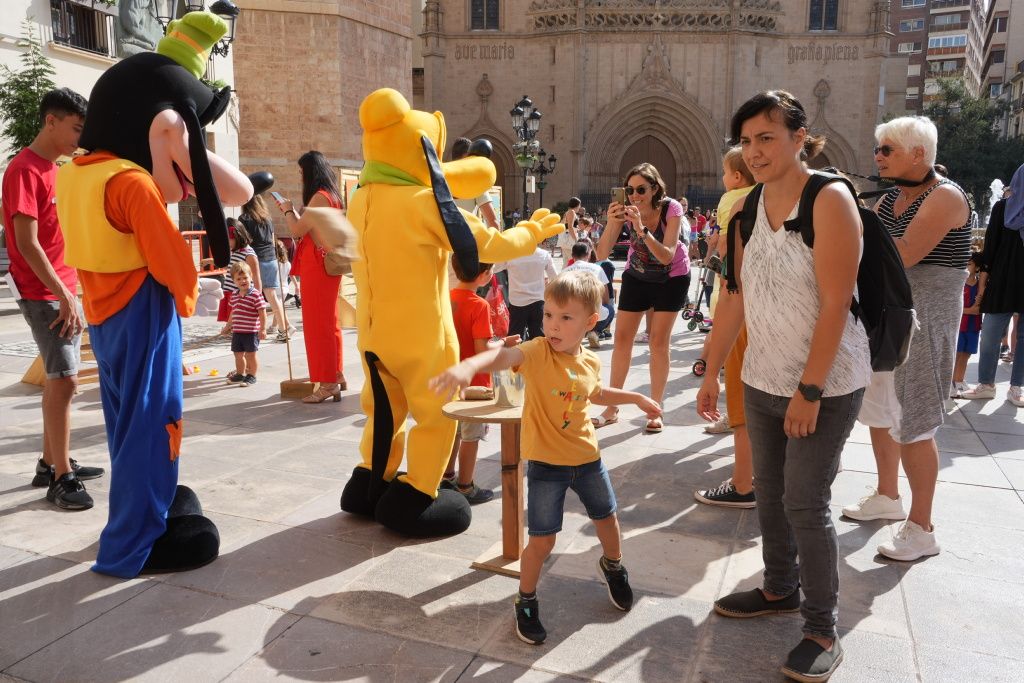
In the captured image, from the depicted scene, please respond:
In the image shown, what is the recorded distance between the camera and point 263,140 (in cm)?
1845

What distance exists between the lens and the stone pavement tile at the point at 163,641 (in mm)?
2646

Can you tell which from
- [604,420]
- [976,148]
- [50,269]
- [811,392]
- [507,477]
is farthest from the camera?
[976,148]

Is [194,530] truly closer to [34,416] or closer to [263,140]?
[34,416]

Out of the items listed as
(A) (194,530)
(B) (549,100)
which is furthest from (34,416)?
(B) (549,100)

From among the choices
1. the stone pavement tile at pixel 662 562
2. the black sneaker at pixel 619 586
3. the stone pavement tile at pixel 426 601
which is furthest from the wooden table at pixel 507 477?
the black sneaker at pixel 619 586

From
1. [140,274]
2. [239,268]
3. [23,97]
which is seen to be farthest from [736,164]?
[23,97]

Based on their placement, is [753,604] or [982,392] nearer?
[753,604]

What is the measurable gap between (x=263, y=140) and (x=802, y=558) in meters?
18.0

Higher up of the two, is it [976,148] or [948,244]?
[976,148]

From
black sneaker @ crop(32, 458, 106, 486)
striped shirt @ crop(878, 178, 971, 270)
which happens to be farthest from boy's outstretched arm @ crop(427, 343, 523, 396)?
black sneaker @ crop(32, 458, 106, 486)

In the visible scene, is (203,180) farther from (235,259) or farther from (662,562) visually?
(235,259)

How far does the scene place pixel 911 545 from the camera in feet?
11.6

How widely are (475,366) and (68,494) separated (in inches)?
105

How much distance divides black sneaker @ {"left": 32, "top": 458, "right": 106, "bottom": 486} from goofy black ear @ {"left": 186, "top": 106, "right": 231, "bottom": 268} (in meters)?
1.68
